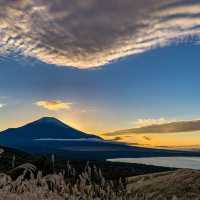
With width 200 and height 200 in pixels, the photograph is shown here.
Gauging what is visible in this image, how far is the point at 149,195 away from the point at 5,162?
69268 millimetres

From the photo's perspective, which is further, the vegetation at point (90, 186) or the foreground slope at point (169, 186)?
the foreground slope at point (169, 186)

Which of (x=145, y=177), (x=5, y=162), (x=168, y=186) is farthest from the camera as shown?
(x=5, y=162)

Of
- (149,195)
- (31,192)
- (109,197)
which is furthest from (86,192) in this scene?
(149,195)

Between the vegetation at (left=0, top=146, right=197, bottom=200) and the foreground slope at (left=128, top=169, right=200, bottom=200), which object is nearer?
the vegetation at (left=0, top=146, right=197, bottom=200)

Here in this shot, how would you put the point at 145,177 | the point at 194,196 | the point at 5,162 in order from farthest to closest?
the point at 5,162, the point at 145,177, the point at 194,196

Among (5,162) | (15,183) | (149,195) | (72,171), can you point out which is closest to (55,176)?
(72,171)

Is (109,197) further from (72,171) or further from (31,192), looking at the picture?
(31,192)

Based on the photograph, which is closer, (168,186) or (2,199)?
(2,199)

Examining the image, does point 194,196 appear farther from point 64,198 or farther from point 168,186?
point 64,198

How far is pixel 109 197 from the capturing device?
344 inches

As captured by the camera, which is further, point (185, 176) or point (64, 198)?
point (185, 176)

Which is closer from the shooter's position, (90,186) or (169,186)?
(90,186)

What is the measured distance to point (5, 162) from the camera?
7869 centimetres

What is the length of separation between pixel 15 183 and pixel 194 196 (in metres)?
4.25
